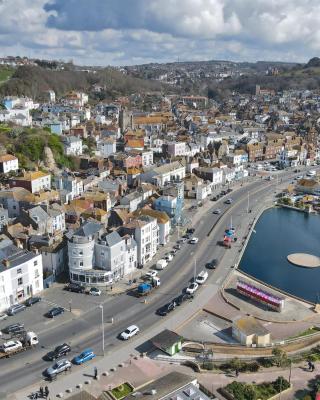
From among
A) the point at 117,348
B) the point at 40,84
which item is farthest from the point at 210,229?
the point at 40,84

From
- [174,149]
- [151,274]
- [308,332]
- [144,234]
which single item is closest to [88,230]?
[144,234]

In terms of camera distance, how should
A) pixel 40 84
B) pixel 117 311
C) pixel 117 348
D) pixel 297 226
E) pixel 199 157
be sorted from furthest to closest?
pixel 40 84 → pixel 199 157 → pixel 297 226 → pixel 117 311 → pixel 117 348

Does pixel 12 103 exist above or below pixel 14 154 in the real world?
above

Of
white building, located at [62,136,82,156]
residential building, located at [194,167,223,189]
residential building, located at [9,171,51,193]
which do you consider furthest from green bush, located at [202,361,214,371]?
white building, located at [62,136,82,156]

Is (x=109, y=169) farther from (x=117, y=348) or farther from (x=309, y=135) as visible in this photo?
(x=309, y=135)

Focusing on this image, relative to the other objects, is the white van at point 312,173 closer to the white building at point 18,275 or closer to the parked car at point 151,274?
the parked car at point 151,274

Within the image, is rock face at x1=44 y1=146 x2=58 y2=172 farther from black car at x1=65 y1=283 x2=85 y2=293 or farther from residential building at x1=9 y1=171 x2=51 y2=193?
black car at x1=65 y1=283 x2=85 y2=293
